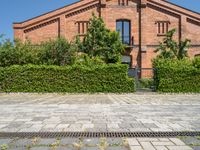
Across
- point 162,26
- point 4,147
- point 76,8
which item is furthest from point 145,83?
point 4,147

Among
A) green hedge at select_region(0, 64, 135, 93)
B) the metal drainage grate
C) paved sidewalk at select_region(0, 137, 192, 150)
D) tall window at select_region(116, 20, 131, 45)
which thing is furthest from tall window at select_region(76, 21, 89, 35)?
paved sidewalk at select_region(0, 137, 192, 150)

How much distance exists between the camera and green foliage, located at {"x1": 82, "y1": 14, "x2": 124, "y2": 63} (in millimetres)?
27516

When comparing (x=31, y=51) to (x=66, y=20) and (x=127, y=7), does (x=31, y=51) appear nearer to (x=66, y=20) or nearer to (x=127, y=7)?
(x=66, y=20)

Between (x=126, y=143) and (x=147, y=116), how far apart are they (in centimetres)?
328

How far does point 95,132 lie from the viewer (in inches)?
257

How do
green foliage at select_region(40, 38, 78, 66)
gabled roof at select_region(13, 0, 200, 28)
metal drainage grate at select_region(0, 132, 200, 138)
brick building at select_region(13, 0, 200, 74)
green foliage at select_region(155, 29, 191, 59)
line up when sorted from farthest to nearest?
brick building at select_region(13, 0, 200, 74) → gabled roof at select_region(13, 0, 200, 28) → green foliage at select_region(155, 29, 191, 59) → green foliage at select_region(40, 38, 78, 66) → metal drainage grate at select_region(0, 132, 200, 138)

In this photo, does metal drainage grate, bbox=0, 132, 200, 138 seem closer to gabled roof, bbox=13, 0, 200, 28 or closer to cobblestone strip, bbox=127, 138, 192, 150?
cobblestone strip, bbox=127, 138, 192, 150

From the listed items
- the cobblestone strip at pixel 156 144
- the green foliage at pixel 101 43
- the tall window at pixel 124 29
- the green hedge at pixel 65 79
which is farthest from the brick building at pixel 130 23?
the cobblestone strip at pixel 156 144

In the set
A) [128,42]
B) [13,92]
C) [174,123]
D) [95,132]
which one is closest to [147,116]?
[174,123]

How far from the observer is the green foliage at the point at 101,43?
27516 millimetres

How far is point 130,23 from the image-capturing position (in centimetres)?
3353

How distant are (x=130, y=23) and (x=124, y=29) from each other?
92 cm

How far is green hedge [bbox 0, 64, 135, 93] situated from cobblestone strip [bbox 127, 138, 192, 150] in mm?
14917

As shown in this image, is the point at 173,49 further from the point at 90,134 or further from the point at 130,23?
the point at 90,134
